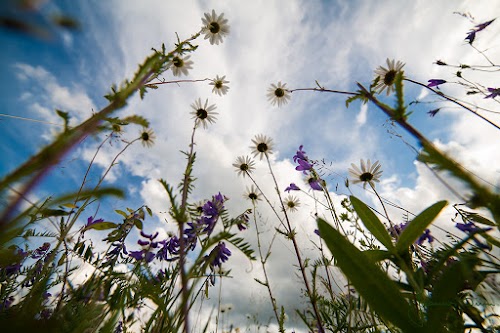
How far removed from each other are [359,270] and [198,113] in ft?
8.82

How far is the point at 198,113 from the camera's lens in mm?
3189

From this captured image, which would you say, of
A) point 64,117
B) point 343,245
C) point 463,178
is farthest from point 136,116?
point 343,245

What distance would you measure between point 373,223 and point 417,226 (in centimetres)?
17

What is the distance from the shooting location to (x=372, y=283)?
0.85 meters

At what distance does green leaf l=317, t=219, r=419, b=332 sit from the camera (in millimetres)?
788

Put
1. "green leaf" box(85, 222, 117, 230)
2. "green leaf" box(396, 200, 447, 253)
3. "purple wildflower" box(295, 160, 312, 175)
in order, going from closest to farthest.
A: "green leaf" box(396, 200, 447, 253) < "green leaf" box(85, 222, 117, 230) < "purple wildflower" box(295, 160, 312, 175)

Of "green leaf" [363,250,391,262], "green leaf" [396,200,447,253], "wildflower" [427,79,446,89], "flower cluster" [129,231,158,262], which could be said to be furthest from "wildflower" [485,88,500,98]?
"flower cluster" [129,231,158,262]

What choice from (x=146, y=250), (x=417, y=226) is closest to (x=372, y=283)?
(x=417, y=226)

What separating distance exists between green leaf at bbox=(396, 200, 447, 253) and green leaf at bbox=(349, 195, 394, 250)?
5 centimetres

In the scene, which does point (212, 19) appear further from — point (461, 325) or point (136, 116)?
point (461, 325)

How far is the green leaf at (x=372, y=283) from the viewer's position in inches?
31.0

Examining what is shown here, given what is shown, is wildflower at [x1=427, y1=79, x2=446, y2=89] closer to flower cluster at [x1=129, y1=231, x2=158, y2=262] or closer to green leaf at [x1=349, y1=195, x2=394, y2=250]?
green leaf at [x1=349, y1=195, x2=394, y2=250]

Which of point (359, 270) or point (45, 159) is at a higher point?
point (359, 270)

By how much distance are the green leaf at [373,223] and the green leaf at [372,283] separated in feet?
0.65
